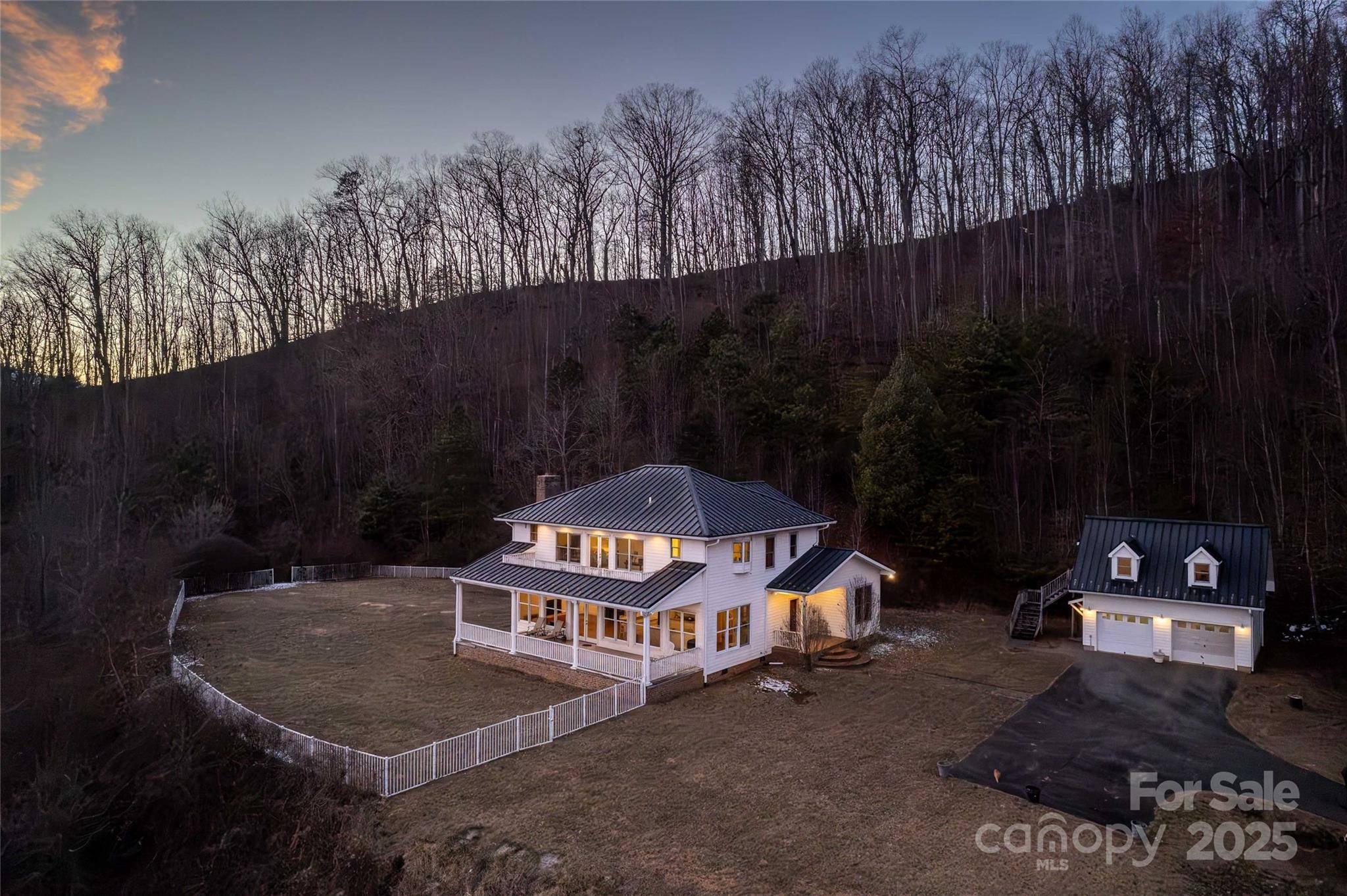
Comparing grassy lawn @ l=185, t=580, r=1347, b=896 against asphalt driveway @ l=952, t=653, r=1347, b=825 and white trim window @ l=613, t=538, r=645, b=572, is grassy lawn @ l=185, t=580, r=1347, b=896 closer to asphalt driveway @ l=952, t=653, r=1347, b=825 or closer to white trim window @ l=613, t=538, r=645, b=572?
asphalt driveway @ l=952, t=653, r=1347, b=825

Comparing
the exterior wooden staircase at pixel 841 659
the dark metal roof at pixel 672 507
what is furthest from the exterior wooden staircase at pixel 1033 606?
the dark metal roof at pixel 672 507

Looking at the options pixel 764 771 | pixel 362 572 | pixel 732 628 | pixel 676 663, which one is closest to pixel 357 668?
pixel 676 663

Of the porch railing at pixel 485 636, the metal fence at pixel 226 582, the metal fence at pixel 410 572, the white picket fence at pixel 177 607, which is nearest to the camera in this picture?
the porch railing at pixel 485 636

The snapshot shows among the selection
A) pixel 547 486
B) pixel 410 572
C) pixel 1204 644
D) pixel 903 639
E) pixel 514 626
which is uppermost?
pixel 547 486

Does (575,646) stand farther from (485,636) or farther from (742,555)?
(742,555)

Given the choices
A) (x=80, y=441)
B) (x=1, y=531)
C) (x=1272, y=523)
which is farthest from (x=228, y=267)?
(x=1272, y=523)

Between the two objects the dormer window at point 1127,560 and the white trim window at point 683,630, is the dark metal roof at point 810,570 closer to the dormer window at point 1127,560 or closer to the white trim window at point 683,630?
the white trim window at point 683,630
